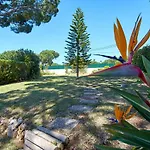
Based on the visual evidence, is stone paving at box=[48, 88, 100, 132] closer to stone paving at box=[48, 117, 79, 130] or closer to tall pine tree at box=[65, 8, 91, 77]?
stone paving at box=[48, 117, 79, 130]

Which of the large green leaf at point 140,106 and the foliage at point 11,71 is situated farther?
the foliage at point 11,71

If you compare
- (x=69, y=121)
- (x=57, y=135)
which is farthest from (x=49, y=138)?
(x=69, y=121)

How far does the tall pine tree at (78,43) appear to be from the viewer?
47.4 ft

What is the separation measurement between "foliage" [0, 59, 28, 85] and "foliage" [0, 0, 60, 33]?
2.77m

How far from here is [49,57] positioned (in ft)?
149

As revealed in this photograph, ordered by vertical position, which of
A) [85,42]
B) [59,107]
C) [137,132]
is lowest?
[59,107]

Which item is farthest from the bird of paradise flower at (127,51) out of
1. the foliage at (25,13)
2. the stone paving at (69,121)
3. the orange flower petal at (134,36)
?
the foliage at (25,13)

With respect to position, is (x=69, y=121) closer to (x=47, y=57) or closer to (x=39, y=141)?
(x=39, y=141)

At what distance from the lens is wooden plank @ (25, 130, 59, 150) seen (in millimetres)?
2105

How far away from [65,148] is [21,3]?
930cm

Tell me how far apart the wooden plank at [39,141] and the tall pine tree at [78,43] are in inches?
468

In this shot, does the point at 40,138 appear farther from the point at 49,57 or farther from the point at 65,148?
the point at 49,57

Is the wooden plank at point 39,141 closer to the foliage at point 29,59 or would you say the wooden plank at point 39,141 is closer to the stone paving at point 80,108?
the stone paving at point 80,108

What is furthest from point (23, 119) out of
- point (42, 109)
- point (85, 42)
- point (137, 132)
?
point (85, 42)
